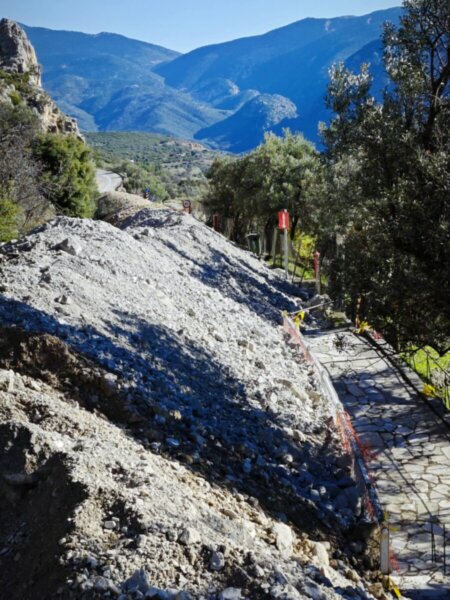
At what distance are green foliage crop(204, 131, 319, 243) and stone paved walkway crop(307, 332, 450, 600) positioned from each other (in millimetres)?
12091

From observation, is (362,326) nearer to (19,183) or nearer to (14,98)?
(19,183)

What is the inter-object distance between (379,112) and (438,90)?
1.25 metres

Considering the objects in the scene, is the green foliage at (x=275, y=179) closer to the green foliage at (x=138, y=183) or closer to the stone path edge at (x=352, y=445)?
the stone path edge at (x=352, y=445)

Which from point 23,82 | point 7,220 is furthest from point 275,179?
point 23,82

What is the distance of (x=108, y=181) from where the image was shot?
68.0 meters

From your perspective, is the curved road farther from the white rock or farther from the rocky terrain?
the white rock

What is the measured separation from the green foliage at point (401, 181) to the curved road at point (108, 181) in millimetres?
44843

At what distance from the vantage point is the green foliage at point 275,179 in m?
26.2

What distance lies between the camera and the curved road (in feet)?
196

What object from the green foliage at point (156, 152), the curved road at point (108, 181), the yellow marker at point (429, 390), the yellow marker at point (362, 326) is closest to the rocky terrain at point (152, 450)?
the yellow marker at point (362, 326)

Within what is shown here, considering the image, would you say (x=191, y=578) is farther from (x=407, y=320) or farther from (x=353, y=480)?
(x=407, y=320)

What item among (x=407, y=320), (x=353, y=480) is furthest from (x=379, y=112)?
(x=353, y=480)

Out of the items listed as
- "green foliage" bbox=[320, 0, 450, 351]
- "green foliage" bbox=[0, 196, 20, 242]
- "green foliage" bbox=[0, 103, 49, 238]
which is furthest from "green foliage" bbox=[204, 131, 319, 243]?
"green foliage" bbox=[0, 196, 20, 242]

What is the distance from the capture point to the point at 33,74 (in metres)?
62.5
